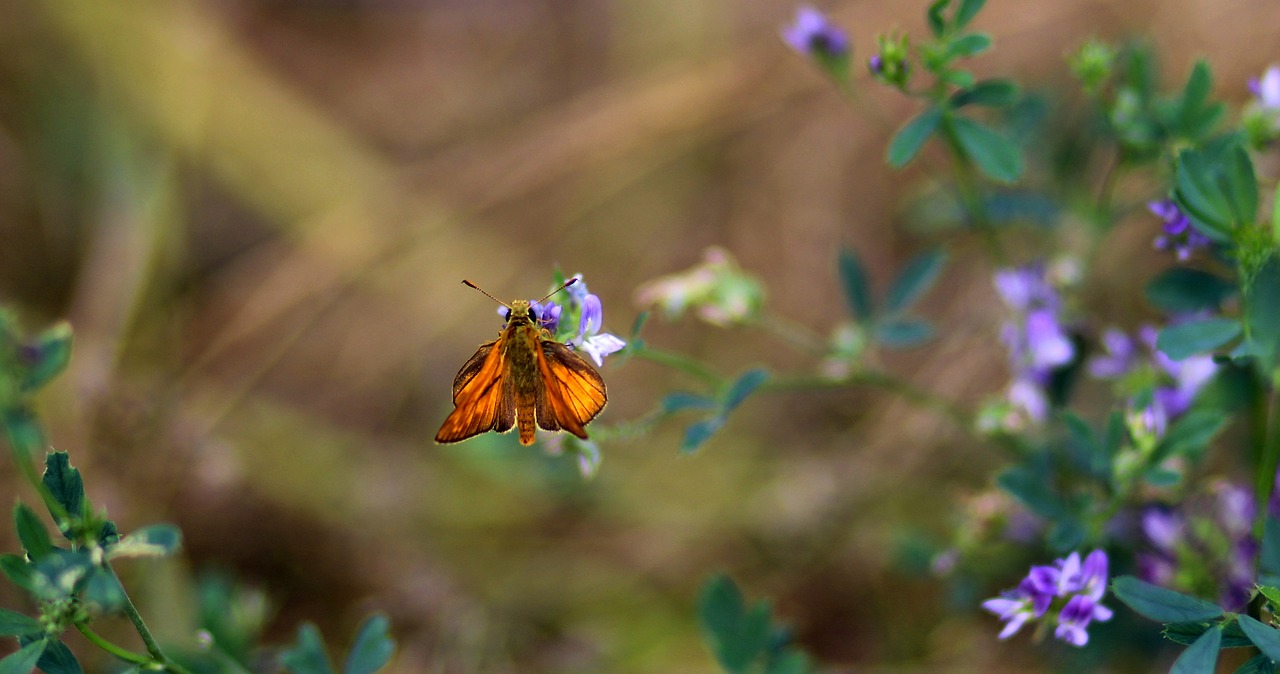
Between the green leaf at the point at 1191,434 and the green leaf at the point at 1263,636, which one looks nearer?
the green leaf at the point at 1263,636

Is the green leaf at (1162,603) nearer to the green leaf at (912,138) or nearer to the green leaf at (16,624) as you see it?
the green leaf at (912,138)

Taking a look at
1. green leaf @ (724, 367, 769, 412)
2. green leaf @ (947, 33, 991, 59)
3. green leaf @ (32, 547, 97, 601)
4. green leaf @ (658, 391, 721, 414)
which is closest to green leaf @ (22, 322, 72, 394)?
green leaf @ (32, 547, 97, 601)

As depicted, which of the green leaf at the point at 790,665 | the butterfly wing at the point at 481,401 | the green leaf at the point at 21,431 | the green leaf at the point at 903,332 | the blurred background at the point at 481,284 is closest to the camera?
the green leaf at the point at 21,431

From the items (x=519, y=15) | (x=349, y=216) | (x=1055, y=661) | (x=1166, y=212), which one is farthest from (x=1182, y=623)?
(x=519, y=15)

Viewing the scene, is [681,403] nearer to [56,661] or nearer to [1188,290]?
[1188,290]

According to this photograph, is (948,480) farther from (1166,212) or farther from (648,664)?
(1166,212)

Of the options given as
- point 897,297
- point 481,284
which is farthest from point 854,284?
point 481,284

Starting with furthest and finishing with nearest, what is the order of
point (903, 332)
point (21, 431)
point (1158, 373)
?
point (903, 332) < point (1158, 373) < point (21, 431)

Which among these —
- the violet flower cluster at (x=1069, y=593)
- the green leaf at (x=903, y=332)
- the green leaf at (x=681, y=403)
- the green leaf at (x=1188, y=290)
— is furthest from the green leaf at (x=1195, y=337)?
the green leaf at (x=681, y=403)
